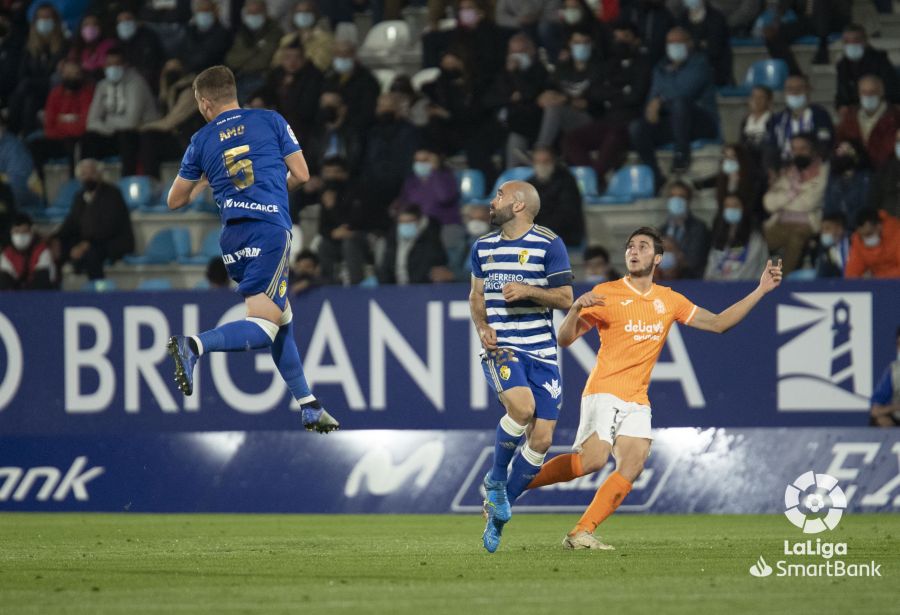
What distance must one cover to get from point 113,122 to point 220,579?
12375mm

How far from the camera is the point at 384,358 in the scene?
15703 mm

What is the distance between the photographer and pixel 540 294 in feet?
30.5

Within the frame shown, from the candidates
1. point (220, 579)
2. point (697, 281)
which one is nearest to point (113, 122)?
point (697, 281)

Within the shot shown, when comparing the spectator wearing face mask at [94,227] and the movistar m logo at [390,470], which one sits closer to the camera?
the movistar m logo at [390,470]

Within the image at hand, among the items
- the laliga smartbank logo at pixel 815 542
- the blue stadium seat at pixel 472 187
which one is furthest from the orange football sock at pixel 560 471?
the blue stadium seat at pixel 472 187

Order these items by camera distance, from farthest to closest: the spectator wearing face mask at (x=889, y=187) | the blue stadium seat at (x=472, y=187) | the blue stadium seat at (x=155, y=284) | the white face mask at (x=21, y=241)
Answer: the blue stadium seat at (x=155, y=284) → the white face mask at (x=21, y=241) → the blue stadium seat at (x=472, y=187) → the spectator wearing face mask at (x=889, y=187)

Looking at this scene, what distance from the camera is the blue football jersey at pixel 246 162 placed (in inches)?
355

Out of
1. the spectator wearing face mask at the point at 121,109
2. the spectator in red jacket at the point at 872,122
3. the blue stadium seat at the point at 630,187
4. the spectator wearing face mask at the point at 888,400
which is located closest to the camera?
the spectator wearing face mask at the point at 888,400

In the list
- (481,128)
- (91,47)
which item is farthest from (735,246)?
(91,47)

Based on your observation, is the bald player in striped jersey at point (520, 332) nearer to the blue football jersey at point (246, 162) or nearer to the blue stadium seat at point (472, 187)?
the blue football jersey at point (246, 162)

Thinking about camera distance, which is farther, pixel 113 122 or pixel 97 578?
pixel 113 122

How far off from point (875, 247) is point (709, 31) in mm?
3561

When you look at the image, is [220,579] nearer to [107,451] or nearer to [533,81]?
[107,451]

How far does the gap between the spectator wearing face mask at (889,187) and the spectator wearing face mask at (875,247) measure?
56 centimetres
